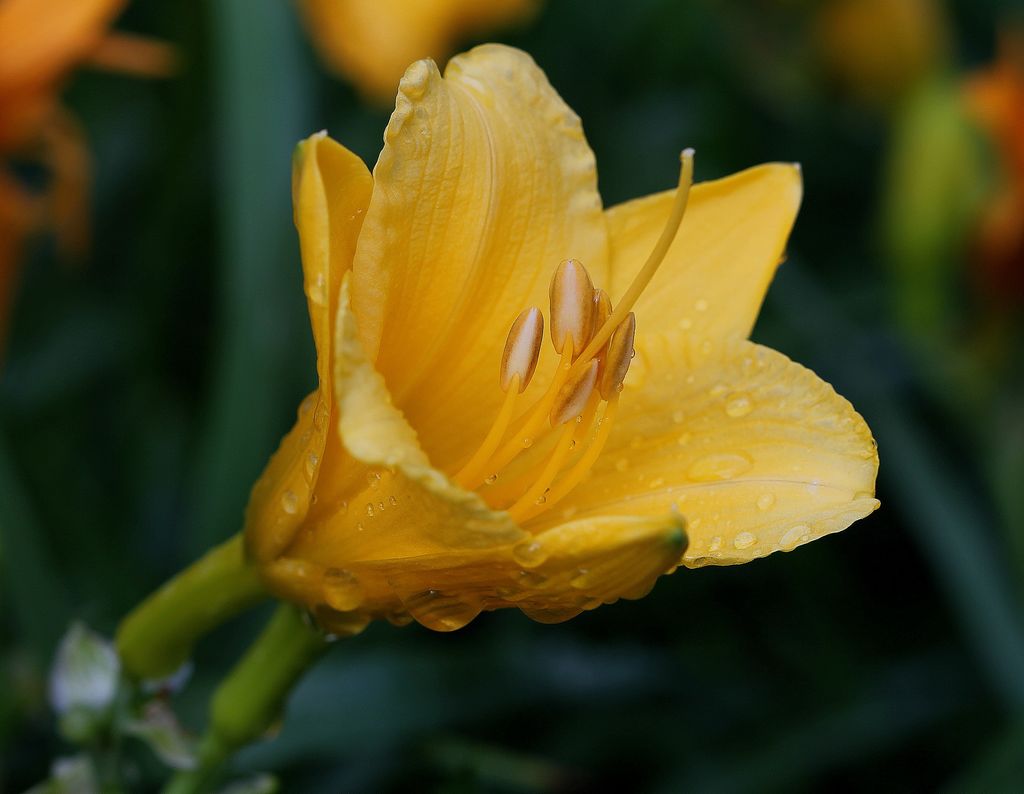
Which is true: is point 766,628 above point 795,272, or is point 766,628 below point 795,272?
below

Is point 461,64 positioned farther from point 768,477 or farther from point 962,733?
point 962,733

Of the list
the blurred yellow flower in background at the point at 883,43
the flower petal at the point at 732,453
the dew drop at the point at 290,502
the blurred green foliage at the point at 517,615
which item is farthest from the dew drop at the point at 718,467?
the blurred yellow flower in background at the point at 883,43

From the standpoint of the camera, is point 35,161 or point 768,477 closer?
point 768,477

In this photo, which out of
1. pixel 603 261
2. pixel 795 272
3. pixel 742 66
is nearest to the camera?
pixel 603 261

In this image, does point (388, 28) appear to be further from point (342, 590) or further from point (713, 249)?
point (342, 590)

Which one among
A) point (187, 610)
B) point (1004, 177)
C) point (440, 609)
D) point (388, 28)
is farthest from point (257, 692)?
point (1004, 177)

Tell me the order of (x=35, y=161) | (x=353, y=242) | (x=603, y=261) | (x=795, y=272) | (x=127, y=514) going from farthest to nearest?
1. (x=35, y=161)
2. (x=795, y=272)
3. (x=127, y=514)
4. (x=603, y=261)
5. (x=353, y=242)

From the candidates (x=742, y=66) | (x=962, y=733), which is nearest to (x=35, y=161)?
(x=742, y=66)

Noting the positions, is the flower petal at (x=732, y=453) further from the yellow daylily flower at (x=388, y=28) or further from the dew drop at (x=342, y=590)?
the yellow daylily flower at (x=388, y=28)
